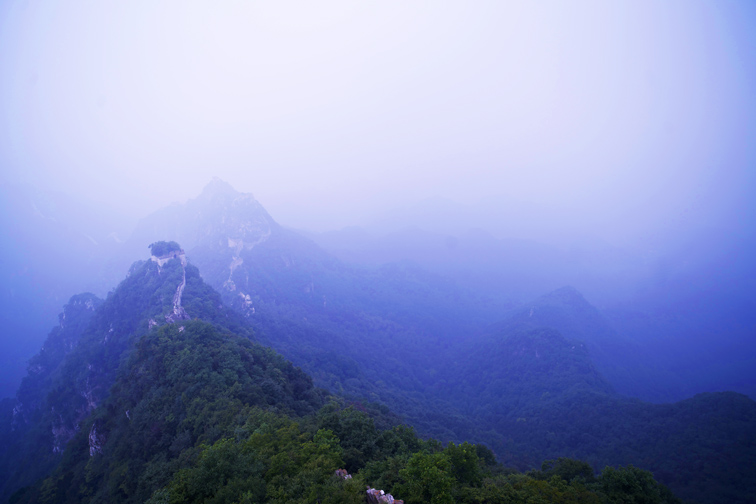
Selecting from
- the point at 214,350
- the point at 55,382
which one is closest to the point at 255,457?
the point at 214,350

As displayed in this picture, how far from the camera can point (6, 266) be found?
132750 millimetres

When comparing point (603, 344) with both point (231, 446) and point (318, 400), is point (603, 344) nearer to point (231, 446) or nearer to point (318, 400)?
point (318, 400)

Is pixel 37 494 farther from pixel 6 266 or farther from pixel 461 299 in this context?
pixel 6 266

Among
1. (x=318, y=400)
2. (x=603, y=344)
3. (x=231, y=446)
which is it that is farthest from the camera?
(x=603, y=344)

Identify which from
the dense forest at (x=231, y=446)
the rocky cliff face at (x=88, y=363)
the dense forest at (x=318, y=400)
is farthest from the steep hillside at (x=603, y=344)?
the rocky cliff face at (x=88, y=363)

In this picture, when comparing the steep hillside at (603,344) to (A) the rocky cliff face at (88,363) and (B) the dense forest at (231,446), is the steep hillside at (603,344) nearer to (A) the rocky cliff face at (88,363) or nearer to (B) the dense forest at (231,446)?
(B) the dense forest at (231,446)

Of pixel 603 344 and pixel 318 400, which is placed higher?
pixel 603 344

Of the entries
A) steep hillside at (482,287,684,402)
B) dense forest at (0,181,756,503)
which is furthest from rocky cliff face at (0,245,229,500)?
steep hillside at (482,287,684,402)

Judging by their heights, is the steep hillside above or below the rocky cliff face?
above

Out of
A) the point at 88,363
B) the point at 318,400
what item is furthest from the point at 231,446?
the point at 88,363

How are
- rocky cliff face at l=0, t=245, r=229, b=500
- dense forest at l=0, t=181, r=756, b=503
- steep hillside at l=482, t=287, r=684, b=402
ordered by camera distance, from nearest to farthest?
1. dense forest at l=0, t=181, r=756, b=503
2. rocky cliff face at l=0, t=245, r=229, b=500
3. steep hillside at l=482, t=287, r=684, b=402

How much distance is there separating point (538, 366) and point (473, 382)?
67.4ft

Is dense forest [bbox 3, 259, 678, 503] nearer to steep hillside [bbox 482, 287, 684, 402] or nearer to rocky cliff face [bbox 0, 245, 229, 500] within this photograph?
rocky cliff face [bbox 0, 245, 229, 500]

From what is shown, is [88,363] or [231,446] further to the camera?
[88,363]
